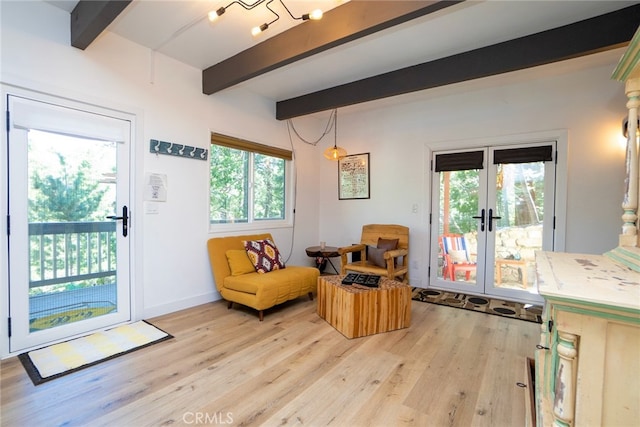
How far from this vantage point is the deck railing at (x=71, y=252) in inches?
88.2

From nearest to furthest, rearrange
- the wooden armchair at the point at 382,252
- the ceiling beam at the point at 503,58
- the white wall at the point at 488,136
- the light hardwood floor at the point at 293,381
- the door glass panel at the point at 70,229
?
the light hardwood floor at the point at 293,381 → the ceiling beam at the point at 503,58 → the door glass panel at the point at 70,229 → the white wall at the point at 488,136 → the wooden armchair at the point at 382,252

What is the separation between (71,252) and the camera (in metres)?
2.41

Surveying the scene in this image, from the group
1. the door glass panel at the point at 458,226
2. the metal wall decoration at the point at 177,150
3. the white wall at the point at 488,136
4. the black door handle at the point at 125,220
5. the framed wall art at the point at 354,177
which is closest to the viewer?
the black door handle at the point at 125,220

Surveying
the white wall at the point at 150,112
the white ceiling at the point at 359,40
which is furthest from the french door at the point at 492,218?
the white wall at the point at 150,112

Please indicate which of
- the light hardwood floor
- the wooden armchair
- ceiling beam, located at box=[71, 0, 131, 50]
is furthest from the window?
the light hardwood floor

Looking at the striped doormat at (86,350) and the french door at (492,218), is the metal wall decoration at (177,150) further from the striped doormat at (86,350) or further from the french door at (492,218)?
the french door at (492,218)

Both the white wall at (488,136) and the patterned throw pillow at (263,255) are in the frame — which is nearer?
the white wall at (488,136)

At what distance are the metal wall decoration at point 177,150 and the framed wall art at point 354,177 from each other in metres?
2.15

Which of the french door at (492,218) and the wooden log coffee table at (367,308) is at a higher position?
the french door at (492,218)

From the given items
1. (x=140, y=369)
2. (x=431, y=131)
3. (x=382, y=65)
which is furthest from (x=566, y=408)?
(x=431, y=131)

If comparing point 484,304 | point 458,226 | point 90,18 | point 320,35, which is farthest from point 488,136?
point 90,18

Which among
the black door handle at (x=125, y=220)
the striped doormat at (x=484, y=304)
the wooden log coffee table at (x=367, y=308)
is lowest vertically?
the striped doormat at (x=484, y=304)

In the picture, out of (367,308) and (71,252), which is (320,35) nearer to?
(367,308)

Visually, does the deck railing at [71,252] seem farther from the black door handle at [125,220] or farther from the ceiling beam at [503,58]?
the ceiling beam at [503,58]
